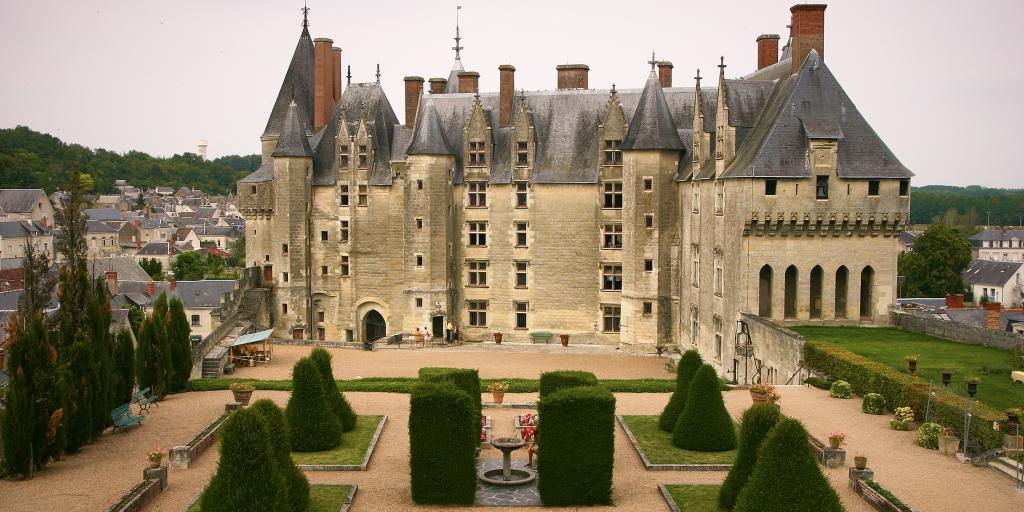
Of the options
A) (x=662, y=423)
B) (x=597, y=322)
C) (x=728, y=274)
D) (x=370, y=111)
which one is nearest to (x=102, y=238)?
(x=370, y=111)

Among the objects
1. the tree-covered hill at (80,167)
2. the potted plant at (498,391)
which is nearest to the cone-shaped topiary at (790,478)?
the potted plant at (498,391)

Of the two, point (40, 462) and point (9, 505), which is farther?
point (40, 462)

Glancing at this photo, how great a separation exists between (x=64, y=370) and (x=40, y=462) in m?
2.02

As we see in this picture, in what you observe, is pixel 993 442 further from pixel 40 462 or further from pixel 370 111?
pixel 370 111

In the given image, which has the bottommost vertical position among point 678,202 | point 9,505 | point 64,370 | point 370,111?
point 9,505

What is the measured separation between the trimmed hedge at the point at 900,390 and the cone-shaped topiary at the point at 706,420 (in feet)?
15.5

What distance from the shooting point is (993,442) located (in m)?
18.9

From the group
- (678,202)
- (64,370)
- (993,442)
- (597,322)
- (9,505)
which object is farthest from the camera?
(597,322)

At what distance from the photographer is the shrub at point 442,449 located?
17.6 meters

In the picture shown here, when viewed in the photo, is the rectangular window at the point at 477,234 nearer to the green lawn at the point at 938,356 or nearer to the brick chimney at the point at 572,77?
the brick chimney at the point at 572,77

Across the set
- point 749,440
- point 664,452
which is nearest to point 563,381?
point 664,452

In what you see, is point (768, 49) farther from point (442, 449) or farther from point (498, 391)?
point (442, 449)

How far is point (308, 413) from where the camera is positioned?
69.5 ft

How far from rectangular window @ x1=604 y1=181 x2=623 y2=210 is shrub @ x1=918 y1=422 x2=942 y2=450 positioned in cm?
2390
